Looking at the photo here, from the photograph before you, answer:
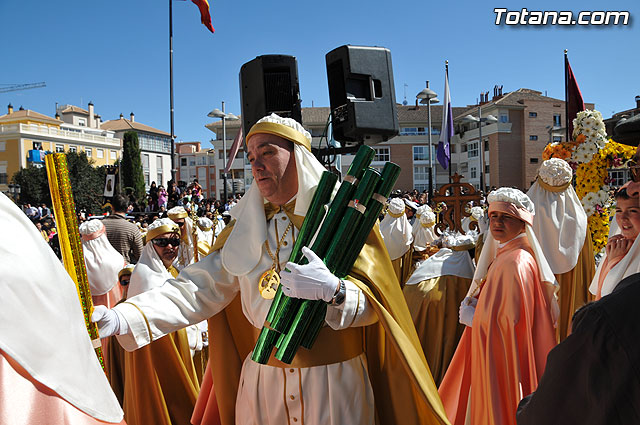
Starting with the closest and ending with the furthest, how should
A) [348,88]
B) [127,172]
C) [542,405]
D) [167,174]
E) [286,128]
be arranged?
[542,405] → [286,128] → [348,88] → [127,172] → [167,174]

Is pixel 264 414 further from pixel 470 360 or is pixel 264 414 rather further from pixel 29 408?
pixel 470 360

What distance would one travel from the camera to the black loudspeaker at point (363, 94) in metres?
4.08

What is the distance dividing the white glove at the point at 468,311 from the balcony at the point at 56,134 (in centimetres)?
6030

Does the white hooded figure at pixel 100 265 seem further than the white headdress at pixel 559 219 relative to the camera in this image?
No

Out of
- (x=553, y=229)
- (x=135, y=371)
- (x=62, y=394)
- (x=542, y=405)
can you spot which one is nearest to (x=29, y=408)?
(x=62, y=394)

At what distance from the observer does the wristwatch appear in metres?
2.44

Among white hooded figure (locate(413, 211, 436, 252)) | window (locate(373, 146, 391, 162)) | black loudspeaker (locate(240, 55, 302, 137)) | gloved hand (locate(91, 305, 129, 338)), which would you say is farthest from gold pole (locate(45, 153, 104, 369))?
window (locate(373, 146, 391, 162))

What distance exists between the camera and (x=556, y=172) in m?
5.67

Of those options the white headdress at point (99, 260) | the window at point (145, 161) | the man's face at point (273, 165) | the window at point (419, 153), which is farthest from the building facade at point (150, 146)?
the man's face at point (273, 165)

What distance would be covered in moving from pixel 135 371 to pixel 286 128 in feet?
8.73

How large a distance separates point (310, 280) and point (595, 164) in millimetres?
5312

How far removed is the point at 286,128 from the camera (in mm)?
2889

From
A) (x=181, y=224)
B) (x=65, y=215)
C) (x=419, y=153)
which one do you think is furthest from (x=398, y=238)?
(x=419, y=153)

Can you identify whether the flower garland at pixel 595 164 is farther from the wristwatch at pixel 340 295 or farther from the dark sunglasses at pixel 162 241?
the wristwatch at pixel 340 295
